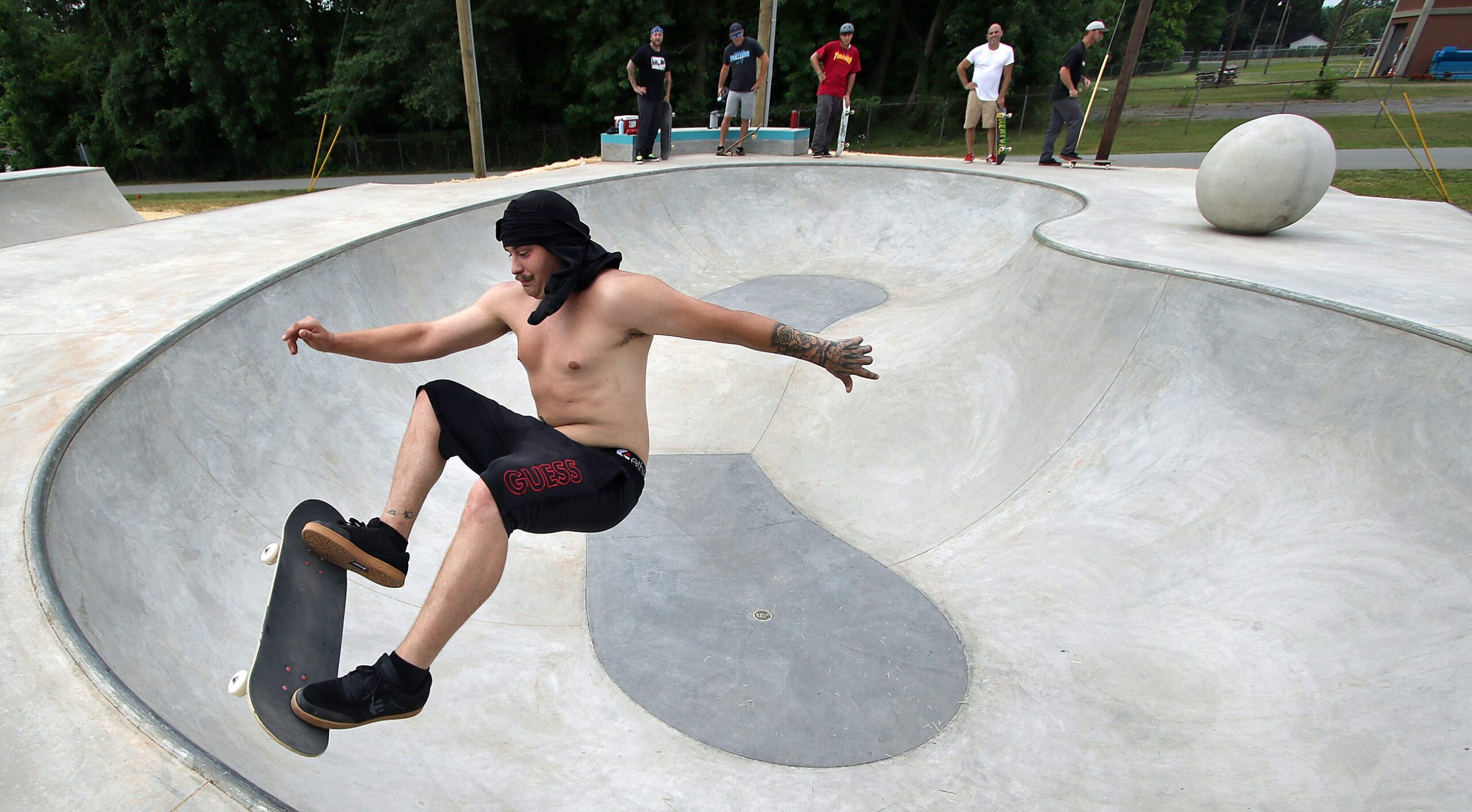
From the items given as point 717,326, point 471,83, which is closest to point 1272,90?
point 471,83

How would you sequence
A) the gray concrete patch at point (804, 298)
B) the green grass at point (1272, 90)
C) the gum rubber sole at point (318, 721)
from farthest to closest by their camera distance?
1. the green grass at point (1272, 90)
2. the gray concrete patch at point (804, 298)
3. the gum rubber sole at point (318, 721)

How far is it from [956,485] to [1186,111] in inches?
1152

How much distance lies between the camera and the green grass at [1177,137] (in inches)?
700

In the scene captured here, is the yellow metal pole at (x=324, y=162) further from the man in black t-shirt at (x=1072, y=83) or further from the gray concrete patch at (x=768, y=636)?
the man in black t-shirt at (x=1072, y=83)

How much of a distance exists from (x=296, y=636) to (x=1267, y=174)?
23.3 ft

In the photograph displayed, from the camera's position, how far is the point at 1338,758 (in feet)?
8.50

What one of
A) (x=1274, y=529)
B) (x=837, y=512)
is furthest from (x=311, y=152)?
(x=1274, y=529)

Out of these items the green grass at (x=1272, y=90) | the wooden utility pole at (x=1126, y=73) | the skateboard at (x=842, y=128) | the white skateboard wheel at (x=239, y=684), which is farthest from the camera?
the green grass at (x=1272, y=90)

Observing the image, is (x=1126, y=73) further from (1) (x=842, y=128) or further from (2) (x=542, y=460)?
(2) (x=542, y=460)

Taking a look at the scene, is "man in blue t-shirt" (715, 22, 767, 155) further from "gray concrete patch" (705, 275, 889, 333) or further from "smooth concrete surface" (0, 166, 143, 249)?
"smooth concrete surface" (0, 166, 143, 249)

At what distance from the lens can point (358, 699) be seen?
7.01ft

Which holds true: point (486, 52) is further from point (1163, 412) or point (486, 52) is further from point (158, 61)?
point (1163, 412)

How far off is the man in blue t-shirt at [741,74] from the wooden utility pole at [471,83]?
3855 millimetres

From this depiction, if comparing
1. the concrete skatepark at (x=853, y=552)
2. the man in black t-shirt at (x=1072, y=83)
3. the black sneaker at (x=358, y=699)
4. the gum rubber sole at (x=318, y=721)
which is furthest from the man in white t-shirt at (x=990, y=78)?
the gum rubber sole at (x=318, y=721)
